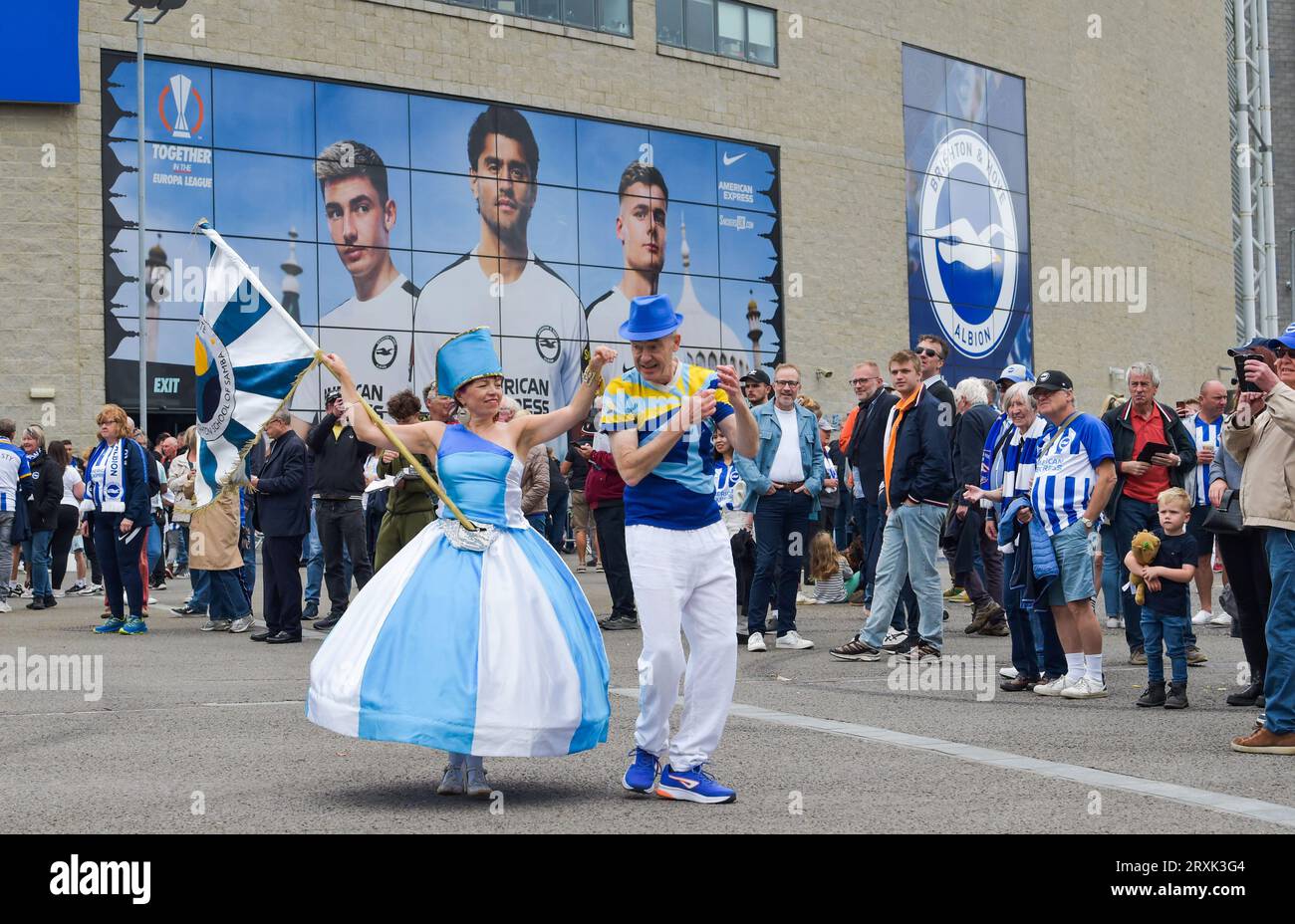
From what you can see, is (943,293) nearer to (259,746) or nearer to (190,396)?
(190,396)

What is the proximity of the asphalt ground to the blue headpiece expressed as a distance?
1677 millimetres

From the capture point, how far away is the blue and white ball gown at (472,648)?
5910mm

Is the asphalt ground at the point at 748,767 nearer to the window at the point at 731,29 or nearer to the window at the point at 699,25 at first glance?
the window at the point at 699,25

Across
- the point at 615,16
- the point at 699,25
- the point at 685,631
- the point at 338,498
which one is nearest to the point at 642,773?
the point at 685,631

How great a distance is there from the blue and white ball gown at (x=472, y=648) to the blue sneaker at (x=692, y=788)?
0.31m

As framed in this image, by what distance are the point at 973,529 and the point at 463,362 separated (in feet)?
24.7

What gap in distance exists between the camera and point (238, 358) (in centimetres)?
848

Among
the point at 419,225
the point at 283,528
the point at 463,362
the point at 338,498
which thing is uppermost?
the point at 419,225

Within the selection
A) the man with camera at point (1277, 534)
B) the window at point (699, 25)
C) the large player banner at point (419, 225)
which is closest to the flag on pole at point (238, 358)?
the man with camera at point (1277, 534)

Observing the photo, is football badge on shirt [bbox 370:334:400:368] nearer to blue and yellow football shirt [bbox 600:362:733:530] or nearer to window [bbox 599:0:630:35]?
window [bbox 599:0:630:35]

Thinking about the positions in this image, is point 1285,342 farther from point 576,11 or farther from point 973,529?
point 576,11

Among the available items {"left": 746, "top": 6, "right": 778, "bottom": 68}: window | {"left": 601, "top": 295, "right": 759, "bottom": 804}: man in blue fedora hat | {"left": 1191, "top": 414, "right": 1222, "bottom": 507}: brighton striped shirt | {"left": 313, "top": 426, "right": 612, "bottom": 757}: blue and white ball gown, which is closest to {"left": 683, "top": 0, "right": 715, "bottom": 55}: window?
{"left": 746, "top": 6, "right": 778, "bottom": 68}: window

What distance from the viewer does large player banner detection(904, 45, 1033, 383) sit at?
140ft
